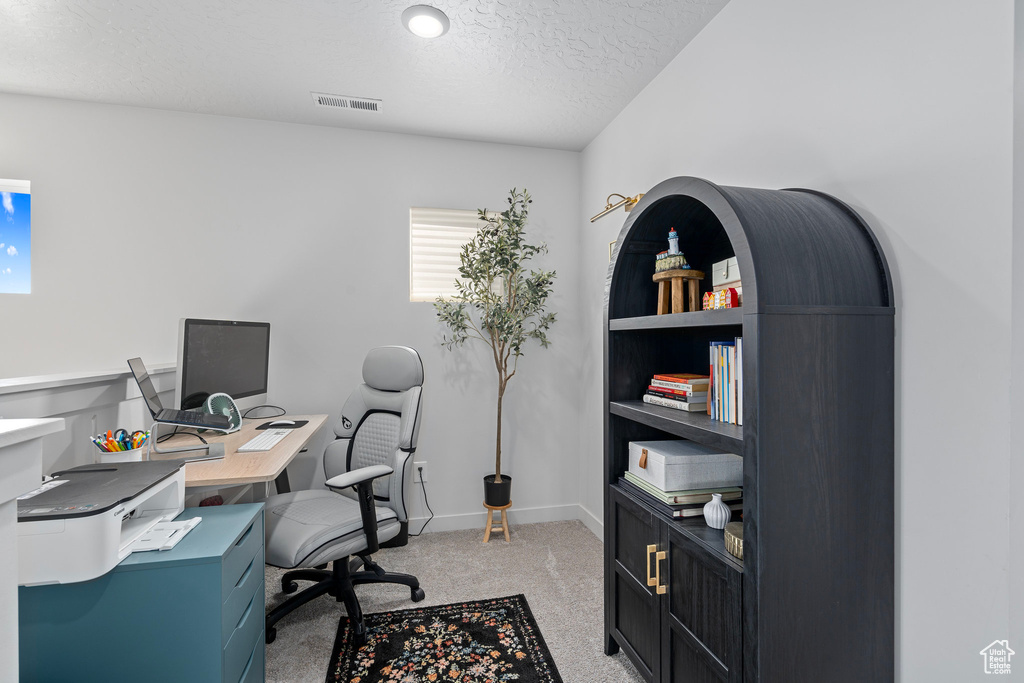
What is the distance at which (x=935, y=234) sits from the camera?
1138 millimetres

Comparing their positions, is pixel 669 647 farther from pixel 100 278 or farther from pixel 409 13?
pixel 100 278

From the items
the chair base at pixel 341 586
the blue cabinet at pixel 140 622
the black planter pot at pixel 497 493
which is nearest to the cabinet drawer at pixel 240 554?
the blue cabinet at pixel 140 622

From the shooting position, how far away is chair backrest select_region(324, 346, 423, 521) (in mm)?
2301

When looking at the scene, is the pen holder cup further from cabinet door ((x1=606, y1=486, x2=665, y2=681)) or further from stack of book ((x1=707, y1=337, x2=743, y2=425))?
stack of book ((x1=707, y1=337, x2=743, y2=425))

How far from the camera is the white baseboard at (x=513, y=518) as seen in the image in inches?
121

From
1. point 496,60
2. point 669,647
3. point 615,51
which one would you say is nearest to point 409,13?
point 496,60

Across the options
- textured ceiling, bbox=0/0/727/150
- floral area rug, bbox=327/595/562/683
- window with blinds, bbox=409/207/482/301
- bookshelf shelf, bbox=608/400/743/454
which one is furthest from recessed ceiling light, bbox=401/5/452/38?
floral area rug, bbox=327/595/562/683

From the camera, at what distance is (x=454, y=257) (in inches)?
125

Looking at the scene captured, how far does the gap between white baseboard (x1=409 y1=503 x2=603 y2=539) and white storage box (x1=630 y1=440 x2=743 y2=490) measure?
63.3 inches

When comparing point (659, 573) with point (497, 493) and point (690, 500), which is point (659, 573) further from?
point (497, 493)

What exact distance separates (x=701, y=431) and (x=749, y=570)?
356 mm

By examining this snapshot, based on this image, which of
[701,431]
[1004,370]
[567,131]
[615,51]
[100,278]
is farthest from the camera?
[567,131]

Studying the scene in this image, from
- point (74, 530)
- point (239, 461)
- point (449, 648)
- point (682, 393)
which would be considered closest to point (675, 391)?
point (682, 393)

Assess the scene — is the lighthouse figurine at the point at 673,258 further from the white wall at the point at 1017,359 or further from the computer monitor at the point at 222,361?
the computer monitor at the point at 222,361
